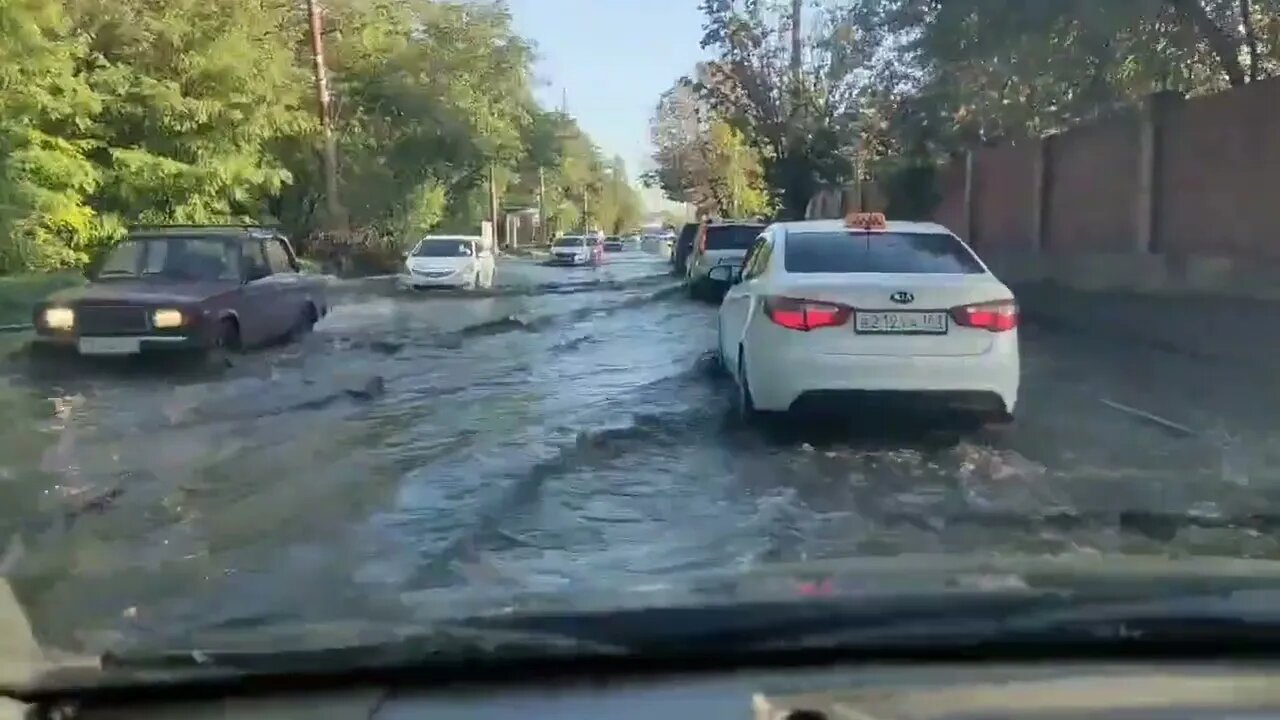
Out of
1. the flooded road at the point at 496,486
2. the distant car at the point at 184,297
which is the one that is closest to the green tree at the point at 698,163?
the distant car at the point at 184,297

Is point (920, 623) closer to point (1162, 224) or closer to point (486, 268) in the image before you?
point (1162, 224)

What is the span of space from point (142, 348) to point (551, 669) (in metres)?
11.4

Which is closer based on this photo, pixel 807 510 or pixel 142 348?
pixel 807 510

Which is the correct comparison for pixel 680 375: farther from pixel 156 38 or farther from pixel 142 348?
pixel 156 38

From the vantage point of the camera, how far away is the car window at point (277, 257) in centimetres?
1553

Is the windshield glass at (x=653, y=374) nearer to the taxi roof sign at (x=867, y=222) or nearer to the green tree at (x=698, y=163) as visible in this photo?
the taxi roof sign at (x=867, y=222)

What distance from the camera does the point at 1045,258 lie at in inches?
928

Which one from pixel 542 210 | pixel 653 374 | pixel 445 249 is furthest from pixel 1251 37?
pixel 542 210

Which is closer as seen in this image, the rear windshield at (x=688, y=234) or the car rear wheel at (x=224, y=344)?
the car rear wheel at (x=224, y=344)

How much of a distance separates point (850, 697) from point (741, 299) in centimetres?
759

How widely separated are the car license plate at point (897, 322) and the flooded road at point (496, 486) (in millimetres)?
742

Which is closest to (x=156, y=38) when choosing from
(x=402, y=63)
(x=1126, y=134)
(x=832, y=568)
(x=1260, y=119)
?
(x=402, y=63)

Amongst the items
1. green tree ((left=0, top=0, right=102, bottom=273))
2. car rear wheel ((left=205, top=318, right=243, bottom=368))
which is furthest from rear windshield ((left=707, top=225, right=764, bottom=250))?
car rear wheel ((left=205, top=318, right=243, bottom=368))

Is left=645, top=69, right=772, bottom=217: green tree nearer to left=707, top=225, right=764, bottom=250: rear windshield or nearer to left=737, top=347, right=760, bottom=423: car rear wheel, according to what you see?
left=707, top=225, right=764, bottom=250: rear windshield
